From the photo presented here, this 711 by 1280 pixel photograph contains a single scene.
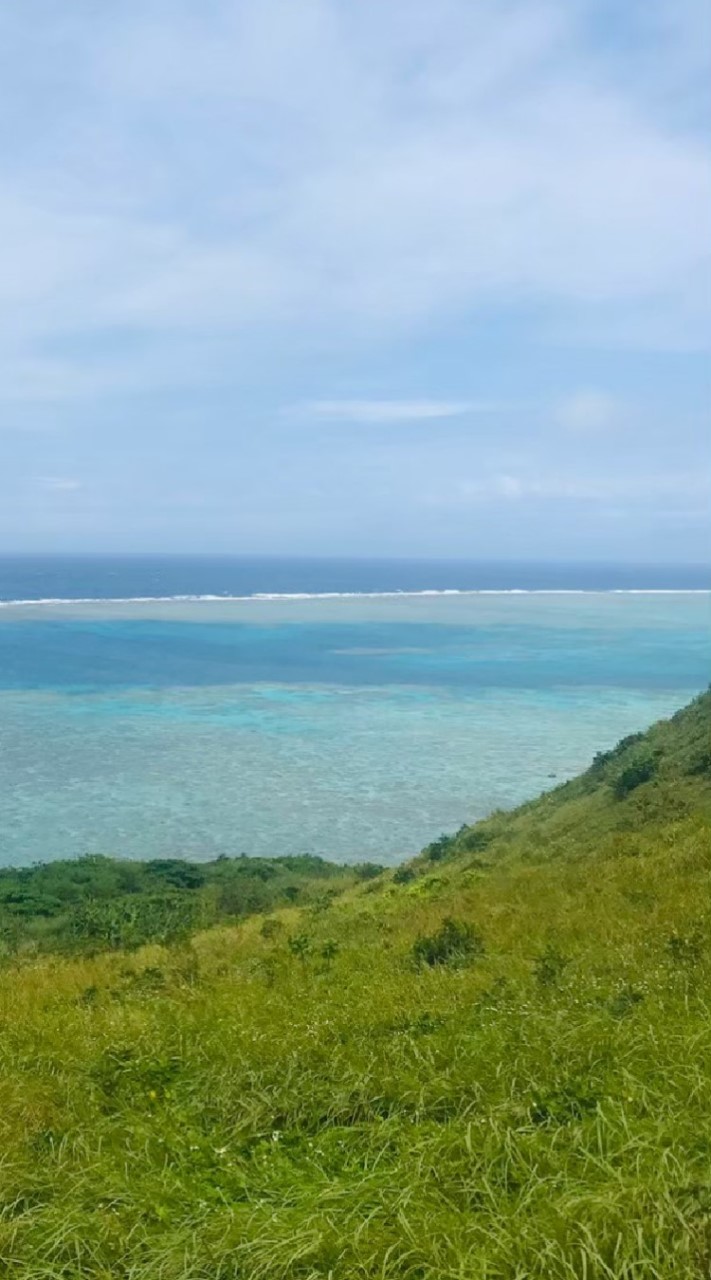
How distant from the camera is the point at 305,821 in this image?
29172 mm

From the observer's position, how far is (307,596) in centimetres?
14412

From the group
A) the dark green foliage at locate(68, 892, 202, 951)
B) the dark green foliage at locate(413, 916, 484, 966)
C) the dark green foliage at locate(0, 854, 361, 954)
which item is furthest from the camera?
the dark green foliage at locate(0, 854, 361, 954)

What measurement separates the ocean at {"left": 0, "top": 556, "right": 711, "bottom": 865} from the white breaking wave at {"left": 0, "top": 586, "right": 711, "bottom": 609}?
1575cm

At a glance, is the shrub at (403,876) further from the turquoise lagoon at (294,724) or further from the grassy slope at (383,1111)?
the grassy slope at (383,1111)

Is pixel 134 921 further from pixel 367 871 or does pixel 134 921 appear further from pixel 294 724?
pixel 294 724

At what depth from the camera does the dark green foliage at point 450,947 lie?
8484 mm

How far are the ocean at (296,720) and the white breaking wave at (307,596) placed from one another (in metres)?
15.8

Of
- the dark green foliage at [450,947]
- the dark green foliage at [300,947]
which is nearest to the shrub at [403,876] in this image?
the dark green foliage at [300,947]

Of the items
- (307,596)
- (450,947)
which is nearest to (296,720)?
(450,947)

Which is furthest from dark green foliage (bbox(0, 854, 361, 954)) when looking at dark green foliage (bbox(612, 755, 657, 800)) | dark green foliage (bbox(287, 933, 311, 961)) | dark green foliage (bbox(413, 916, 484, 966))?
dark green foliage (bbox(413, 916, 484, 966))

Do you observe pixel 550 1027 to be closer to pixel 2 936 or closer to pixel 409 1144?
pixel 409 1144

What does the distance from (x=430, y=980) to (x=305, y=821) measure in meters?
21.8

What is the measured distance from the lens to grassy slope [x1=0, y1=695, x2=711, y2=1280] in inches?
147

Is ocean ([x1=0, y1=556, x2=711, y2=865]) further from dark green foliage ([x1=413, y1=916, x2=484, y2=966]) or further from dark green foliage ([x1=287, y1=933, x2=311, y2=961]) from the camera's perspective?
dark green foliage ([x1=413, y1=916, x2=484, y2=966])
